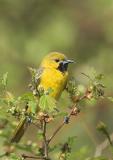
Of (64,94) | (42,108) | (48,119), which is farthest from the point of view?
(64,94)

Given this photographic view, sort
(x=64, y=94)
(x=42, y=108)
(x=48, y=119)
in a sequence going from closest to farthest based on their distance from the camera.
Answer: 1. (x=42, y=108)
2. (x=48, y=119)
3. (x=64, y=94)

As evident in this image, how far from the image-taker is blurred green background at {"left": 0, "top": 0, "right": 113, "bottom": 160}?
339 inches

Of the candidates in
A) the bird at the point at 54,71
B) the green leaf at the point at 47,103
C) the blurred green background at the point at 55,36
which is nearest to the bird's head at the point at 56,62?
the bird at the point at 54,71

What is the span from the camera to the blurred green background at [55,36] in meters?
8.61

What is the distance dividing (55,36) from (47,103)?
5.69m

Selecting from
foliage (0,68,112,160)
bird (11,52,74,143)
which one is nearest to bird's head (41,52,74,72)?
bird (11,52,74,143)

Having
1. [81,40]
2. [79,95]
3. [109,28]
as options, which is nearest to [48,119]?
[79,95]

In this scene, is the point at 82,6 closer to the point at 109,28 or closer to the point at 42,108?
the point at 109,28

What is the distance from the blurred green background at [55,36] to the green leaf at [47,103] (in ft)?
14.7

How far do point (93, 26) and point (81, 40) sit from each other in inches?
25.3

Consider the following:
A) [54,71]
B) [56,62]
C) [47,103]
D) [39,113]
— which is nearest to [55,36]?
[56,62]

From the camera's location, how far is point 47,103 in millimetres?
3633

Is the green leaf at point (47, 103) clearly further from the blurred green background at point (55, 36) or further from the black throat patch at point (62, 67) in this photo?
the blurred green background at point (55, 36)

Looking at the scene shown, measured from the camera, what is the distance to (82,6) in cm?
994
